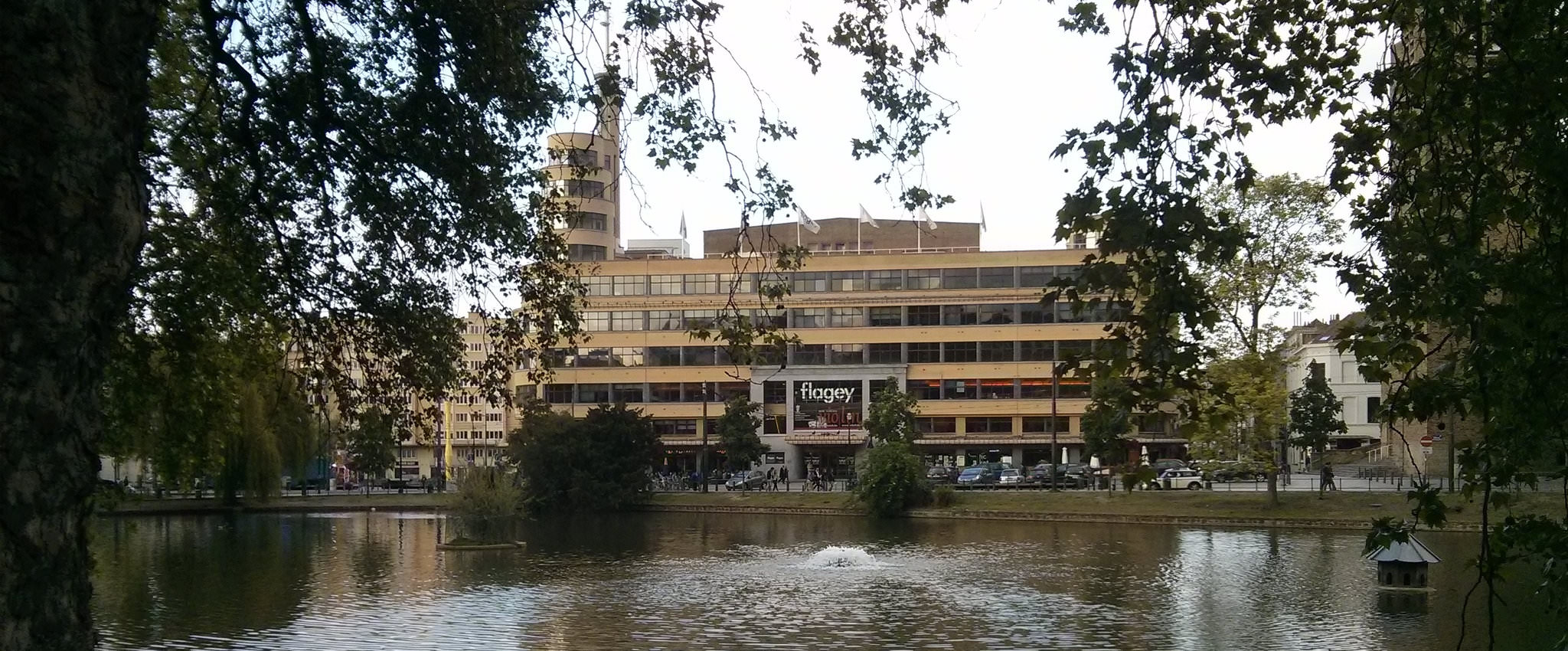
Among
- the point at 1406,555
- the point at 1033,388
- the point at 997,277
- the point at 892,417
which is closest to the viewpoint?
the point at 1406,555

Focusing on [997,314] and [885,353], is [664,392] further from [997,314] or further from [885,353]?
[997,314]

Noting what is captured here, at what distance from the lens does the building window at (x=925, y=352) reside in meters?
73.1

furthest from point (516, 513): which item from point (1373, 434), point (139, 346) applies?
point (1373, 434)

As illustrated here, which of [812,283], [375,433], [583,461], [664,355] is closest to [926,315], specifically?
[812,283]

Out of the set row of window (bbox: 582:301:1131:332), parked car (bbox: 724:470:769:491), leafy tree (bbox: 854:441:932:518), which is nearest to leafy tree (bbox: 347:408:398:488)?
leafy tree (bbox: 854:441:932:518)

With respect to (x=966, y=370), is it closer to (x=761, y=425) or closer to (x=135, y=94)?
(x=761, y=425)

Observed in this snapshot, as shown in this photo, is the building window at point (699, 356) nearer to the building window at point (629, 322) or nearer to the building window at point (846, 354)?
the building window at point (629, 322)

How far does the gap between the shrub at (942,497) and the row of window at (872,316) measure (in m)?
21.1

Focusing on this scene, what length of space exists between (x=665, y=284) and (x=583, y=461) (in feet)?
75.6

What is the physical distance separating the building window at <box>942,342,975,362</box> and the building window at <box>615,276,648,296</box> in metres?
18.2

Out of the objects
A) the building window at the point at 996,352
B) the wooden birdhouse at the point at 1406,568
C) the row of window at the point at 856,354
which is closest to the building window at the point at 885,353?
the row of window at the point at 856,354

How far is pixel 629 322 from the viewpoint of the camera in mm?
76188

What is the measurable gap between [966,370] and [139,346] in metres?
62.2

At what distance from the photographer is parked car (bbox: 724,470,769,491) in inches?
2525
